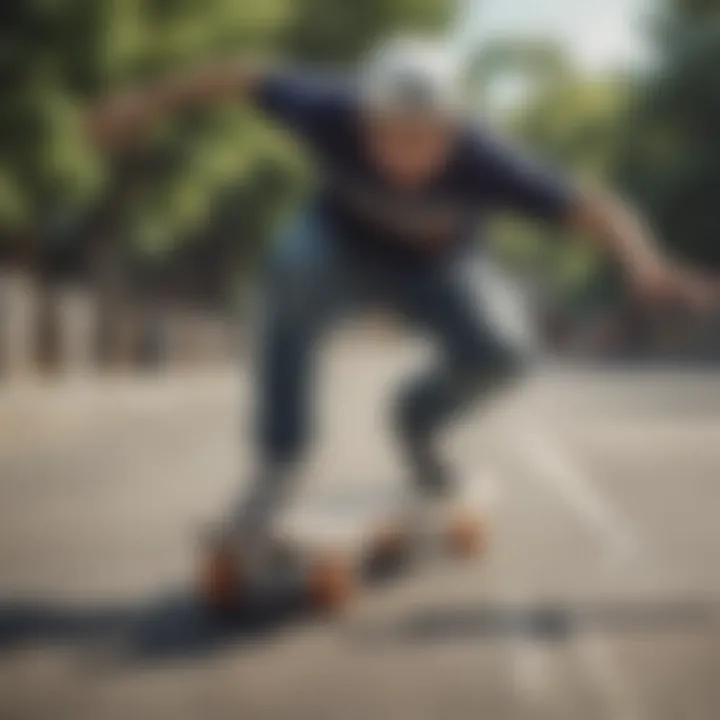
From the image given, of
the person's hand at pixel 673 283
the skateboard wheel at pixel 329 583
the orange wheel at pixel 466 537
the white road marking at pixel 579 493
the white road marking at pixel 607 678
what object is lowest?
the white road marking at pixel 607 678

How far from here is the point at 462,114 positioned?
1.63 meters

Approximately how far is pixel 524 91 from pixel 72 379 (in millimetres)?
603

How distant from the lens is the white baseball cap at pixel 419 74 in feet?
5.35

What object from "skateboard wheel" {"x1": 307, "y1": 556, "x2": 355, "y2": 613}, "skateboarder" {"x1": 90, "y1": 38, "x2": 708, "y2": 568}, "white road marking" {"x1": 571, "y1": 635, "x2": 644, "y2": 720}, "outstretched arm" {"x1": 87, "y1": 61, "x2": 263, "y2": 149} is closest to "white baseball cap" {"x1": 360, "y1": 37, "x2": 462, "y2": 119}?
"skateboarder" {"x1": 90, "y1": 38, "x2": 708, "y2": 568}

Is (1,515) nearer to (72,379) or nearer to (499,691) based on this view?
(72,379)

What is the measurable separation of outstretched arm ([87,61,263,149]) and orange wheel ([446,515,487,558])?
986mm

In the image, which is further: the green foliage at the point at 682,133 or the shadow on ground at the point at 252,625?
the shadow on ground at the point at 252,625

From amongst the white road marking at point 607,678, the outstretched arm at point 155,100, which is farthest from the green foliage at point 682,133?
A: the white road marking at point 607,678

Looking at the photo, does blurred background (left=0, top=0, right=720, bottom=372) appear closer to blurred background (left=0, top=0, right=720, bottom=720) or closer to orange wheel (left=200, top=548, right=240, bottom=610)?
blurred background (left=0, top=0, right=720, bottom=720)

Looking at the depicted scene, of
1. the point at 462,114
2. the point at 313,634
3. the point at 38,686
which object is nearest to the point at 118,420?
the point at 313,634

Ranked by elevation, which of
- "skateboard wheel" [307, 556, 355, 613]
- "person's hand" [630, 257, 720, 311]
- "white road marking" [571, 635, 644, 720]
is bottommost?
"white road marking" [571, 635, 644, 720]

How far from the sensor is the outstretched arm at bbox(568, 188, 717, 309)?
1606 mm

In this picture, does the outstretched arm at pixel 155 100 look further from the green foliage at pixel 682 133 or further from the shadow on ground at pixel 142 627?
the shadow on ground at pixel 142 627

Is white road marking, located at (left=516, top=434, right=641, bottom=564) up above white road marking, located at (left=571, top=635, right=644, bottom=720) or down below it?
above
